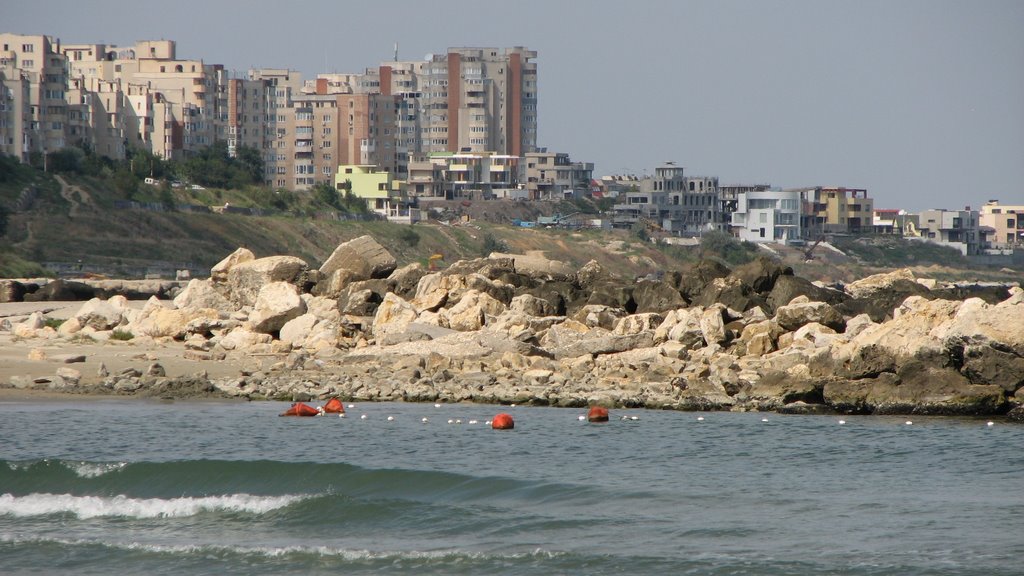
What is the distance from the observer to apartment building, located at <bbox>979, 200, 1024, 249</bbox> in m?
156

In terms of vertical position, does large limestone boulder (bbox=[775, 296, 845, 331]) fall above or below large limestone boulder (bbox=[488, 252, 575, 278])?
below

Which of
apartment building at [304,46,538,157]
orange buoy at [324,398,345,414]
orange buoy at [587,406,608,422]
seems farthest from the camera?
apartment building at [304,46,538,157]

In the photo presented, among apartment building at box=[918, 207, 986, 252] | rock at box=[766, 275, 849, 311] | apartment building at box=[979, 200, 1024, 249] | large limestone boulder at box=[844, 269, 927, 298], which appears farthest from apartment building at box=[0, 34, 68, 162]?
apartment building at box=[979, 200, 1024, 249]

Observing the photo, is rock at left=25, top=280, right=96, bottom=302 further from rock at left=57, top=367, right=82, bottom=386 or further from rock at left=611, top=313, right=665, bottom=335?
rock at left=611, top=313, right=665, bottom=335

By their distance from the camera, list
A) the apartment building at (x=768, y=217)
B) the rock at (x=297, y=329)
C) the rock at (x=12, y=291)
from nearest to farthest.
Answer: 1. the rock at (x=297, y=329)
2. the rock at (x=12, y=291)
3. the apartment building at (x=768, y=217)

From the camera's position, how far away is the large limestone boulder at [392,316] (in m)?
29.2

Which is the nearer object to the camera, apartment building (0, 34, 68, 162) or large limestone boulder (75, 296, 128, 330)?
large limestone boulder (75, 296, 128, 330)

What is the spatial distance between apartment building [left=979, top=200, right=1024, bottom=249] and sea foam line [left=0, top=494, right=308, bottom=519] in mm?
147600

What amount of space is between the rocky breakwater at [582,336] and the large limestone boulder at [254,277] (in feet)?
0.17

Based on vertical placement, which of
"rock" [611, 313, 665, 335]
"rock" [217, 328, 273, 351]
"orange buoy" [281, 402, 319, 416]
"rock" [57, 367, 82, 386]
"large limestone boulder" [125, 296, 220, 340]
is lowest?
"orange buoy" [281, 402, 319, 416]

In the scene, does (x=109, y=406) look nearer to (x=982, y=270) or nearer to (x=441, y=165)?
→ (x=982, y=270)

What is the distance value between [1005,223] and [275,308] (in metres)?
141

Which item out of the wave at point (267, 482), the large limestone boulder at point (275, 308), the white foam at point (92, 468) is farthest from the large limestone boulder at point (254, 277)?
the wave at point (267, 482)

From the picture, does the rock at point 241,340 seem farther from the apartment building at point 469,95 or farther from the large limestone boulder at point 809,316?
the apartment building at point 469,95
